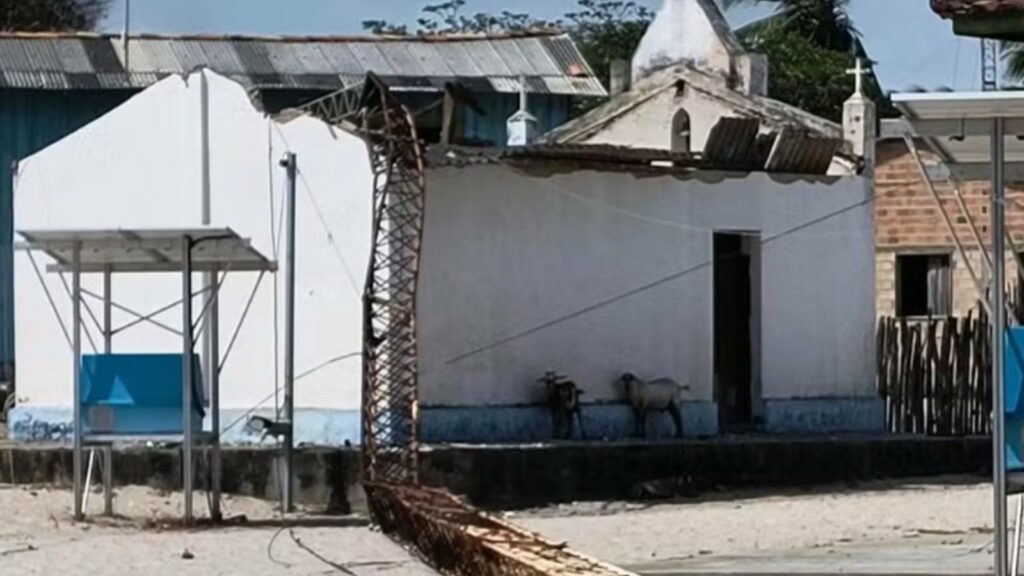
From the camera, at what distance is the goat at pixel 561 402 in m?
23.8

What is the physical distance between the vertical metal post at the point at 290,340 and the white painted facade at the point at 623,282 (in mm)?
1397

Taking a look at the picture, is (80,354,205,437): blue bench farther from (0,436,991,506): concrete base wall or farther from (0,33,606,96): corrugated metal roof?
(0,33,606,96): corrugated metal roof

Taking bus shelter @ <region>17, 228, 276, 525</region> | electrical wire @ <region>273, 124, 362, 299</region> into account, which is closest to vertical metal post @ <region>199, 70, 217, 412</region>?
electrical wire @ <region>273, 124, 362, 299</region>

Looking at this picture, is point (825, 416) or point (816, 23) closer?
point (825, 416)

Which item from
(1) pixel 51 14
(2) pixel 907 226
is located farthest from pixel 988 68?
(1) pixel 51 14

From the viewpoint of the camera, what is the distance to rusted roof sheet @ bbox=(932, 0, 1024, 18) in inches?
367

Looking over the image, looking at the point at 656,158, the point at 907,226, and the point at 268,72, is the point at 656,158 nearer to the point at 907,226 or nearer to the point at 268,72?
the point at 907,226

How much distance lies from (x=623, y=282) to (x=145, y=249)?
655cm

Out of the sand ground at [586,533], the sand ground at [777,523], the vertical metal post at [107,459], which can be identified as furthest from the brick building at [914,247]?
the vertical metal post at [107,459]

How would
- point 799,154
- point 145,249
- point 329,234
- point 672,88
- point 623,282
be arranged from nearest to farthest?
point 145,249 < point 329,234 < point 623,282 < point 799,154 < point 672,88

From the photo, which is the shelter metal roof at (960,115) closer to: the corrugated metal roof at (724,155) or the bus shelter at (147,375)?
the bus shelter at (147,375)

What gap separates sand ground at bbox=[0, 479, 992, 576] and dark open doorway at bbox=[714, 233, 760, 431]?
2440 millimetres

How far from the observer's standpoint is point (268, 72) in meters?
32.4

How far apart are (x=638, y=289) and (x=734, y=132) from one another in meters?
2.53
